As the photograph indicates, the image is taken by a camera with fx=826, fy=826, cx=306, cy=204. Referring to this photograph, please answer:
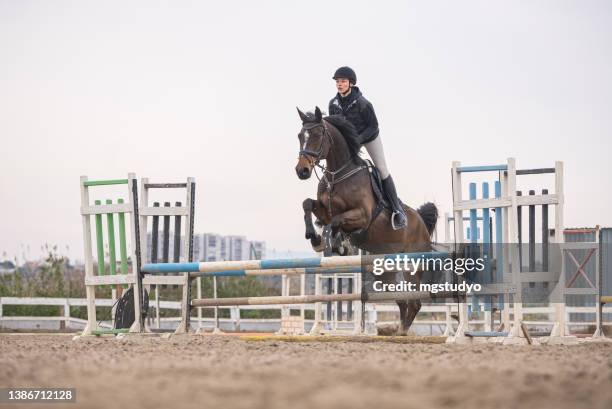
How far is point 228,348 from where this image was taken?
5.12 metres

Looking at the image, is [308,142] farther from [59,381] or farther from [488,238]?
[59,381]

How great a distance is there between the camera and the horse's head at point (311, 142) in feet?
20.9

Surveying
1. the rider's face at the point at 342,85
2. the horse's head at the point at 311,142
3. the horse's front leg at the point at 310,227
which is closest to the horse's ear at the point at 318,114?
the horse's head at the point at 311,142

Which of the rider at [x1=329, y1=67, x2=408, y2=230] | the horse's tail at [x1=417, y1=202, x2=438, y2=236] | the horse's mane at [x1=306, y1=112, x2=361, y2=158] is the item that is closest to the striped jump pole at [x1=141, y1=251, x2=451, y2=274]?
the rider at [x1=329, y1=67, x2=408, y2=230]

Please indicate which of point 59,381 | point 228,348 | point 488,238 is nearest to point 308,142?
point 488,238

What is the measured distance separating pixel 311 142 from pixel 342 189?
51 centimetres

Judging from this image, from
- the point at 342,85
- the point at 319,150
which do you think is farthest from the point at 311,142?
the point at 342,85

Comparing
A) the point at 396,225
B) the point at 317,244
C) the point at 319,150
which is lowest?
the point at 317,244

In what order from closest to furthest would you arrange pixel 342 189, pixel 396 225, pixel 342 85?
1. pixel 342 189
2. pixel 342 85
3. pixel 396 225

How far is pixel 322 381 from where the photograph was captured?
305cm

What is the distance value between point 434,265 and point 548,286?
0.88 metres

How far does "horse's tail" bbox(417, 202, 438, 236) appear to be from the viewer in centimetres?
816

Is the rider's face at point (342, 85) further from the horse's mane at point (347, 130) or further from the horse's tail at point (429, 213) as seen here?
the horse's tail at point (429, 213)

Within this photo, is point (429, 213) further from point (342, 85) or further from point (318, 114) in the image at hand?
point (318, 114)
